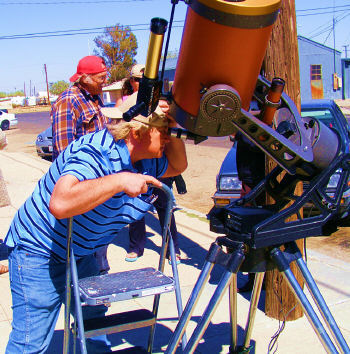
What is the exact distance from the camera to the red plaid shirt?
3.69 metres

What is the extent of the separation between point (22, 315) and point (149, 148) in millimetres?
1000

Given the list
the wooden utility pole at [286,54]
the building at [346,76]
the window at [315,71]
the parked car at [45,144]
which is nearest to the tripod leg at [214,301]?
the wooden utility pole at [286,54]

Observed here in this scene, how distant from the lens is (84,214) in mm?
2168

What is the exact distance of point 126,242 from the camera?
569 centimetres

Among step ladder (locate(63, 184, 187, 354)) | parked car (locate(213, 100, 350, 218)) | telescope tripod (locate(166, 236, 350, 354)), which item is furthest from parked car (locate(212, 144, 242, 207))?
telescope tripod (locate(166, 236, 350, 354))

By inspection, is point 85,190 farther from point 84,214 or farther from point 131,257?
point 131,257

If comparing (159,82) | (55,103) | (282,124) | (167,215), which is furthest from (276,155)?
(55,103)

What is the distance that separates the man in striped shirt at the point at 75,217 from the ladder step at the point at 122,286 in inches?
7.9

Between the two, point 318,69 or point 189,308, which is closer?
point 189,308

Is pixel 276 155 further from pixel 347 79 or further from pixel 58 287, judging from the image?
pixel 347 79

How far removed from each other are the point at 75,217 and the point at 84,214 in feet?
0.16

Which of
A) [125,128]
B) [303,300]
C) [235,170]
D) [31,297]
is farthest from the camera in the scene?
[235,170]

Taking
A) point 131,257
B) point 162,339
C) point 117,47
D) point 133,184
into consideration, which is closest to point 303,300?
point 133,184

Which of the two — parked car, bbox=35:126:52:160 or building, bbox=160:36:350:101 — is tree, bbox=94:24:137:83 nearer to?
building, bbox=160:36:350:101
